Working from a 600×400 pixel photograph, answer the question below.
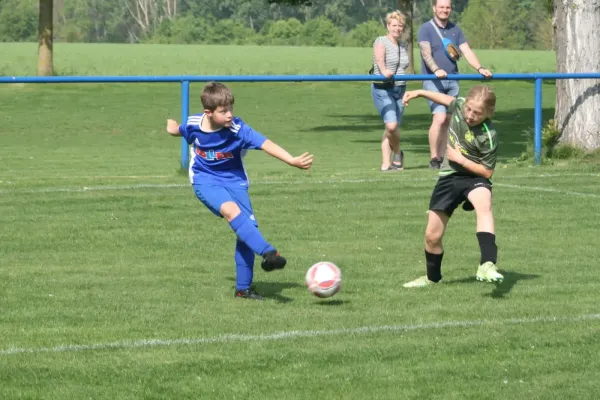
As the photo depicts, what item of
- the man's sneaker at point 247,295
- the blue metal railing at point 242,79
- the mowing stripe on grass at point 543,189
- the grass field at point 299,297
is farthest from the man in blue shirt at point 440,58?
the man's sneaker at point 247,295

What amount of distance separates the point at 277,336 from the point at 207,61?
71.2 m

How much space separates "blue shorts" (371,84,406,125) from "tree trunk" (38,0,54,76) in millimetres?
32221

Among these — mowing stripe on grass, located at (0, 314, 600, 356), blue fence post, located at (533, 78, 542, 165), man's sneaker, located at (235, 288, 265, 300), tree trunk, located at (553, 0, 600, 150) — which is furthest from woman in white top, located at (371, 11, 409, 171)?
mowing stripe on grass, located at (0, 314, 600, 356)

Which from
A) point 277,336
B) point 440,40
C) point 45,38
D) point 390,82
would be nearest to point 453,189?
point 277,336

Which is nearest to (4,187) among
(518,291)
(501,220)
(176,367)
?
(501,220)

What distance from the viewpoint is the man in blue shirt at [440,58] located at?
53.3 ft

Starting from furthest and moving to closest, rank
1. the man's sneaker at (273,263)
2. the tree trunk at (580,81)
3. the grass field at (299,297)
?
the tree trunk at (580,81), the man's sneaker at (273,263), the grass field at (299,297)

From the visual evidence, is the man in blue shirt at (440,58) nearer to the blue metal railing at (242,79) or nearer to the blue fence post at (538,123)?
the blue metal railing at (242,79)

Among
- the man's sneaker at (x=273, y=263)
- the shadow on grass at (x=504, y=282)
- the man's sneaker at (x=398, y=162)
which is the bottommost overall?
the shadow on grass at (x=504, y=282)

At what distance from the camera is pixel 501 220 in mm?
12727

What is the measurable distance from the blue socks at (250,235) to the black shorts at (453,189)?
4.23 feet

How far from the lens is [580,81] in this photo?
17.6 m

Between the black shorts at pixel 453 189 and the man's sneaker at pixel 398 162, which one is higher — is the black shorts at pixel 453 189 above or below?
above

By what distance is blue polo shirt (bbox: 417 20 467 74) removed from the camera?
1645 cm
